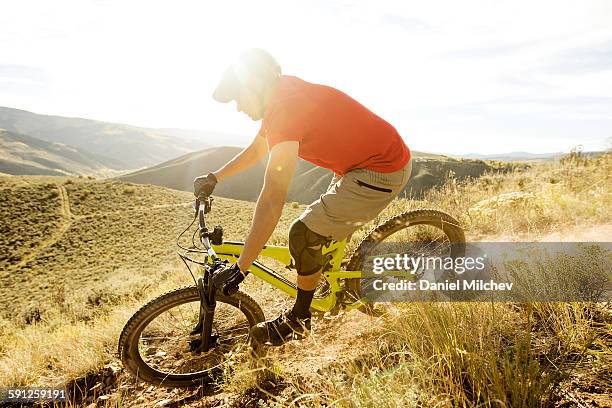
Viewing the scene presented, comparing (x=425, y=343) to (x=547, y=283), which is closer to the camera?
(x=425, y=343)

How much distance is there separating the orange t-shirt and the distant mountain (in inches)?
2320

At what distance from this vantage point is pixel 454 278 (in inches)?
165

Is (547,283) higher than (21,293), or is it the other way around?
(547,283)

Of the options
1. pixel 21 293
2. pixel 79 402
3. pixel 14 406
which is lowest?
pixel 21 293

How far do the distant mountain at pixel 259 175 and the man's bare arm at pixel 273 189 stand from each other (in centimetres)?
5965

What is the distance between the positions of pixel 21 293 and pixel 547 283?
40682mm

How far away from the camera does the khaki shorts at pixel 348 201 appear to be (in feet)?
9.98

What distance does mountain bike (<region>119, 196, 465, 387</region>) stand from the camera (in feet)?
11.2

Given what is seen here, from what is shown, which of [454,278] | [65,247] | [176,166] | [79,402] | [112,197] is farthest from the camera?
[176,166]

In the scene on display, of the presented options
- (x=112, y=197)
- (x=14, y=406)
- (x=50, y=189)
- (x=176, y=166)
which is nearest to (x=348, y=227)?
(x=14, y=406)

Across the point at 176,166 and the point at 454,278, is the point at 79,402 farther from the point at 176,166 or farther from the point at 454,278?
the point at 176,166

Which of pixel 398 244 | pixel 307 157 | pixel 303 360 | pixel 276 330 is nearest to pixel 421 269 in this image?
pixel 398 244

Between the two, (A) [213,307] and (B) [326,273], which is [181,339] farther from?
(B) [326,273]

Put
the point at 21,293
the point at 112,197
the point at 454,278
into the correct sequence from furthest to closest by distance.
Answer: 1. the point at 112,197
2. the point at 21,293
3. the point at 454,278
